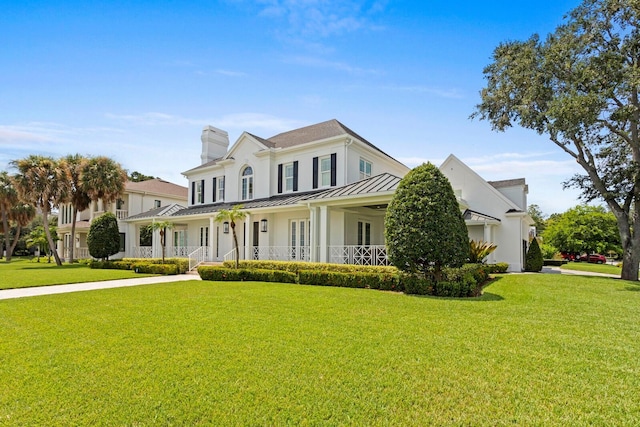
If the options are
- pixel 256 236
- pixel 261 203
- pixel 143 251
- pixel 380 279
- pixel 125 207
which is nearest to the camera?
pixel 380 279

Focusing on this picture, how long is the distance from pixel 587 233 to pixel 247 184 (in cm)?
3597

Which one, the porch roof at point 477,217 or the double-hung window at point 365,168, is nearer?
the double-hung window at point 365,168

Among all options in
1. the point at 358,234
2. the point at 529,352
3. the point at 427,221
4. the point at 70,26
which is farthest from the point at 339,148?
the point at 529,352

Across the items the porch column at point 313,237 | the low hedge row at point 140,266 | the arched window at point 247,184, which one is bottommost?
the low hedge row at point 140,266

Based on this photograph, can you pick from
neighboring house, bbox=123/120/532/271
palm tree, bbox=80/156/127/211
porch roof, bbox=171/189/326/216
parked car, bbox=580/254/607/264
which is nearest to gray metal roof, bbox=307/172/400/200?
neighboring house, bbox=123/120/532/271

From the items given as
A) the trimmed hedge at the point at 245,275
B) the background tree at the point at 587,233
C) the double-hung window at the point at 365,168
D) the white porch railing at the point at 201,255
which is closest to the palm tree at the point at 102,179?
the white porch railing at the point at 201,255

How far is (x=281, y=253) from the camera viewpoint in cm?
1920

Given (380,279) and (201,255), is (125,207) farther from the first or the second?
(380,279)

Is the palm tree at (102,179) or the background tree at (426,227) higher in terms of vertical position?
the palm tree at (102,179)

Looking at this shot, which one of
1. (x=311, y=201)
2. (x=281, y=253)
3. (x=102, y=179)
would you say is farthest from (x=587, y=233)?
(x=102, y=179)

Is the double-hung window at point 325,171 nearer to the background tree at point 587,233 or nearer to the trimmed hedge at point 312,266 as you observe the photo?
the trimmed hedge at point 312,266

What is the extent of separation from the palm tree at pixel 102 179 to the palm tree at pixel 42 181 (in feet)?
5.33

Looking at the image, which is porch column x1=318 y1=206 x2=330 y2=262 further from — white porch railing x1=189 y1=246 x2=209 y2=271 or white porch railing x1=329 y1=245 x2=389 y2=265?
white porch railing x1=189 y1=246 x2=209 y2=271

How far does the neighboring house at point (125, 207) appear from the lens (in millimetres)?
29078
